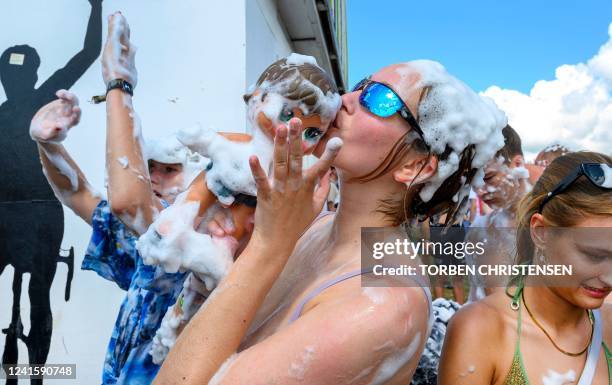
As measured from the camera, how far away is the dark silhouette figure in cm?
391

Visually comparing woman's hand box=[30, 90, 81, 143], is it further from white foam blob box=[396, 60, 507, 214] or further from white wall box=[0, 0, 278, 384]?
white wall box=[0, 0, 278, 384]

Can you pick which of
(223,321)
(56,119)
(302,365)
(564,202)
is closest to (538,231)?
(564,202)

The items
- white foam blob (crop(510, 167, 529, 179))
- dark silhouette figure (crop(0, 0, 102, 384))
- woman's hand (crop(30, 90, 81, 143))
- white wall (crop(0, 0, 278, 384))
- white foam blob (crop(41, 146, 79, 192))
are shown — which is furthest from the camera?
dark silhouette figure (crop(0, 0, 102, 384))

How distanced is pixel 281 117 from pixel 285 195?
1.16ft

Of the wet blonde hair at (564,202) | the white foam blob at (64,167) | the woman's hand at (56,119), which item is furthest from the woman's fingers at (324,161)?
the white foam blob at (64,167)

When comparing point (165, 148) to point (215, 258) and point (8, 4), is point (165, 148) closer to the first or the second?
point (215, 258)

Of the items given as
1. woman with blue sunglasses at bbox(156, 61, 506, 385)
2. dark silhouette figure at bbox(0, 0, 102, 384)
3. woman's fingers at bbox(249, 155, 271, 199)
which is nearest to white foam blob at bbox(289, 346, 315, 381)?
woman with blue sunglasses at bbox(156, 61, 506, 385)

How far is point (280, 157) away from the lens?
1.06m

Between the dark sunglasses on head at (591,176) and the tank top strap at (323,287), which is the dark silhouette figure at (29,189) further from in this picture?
the dark sunglasses on head at (591,176)

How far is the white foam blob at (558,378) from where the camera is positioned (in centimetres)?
144

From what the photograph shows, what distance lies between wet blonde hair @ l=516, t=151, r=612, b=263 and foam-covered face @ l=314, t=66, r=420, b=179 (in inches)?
27.2

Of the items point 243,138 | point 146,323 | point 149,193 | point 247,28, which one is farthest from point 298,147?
point 247,28

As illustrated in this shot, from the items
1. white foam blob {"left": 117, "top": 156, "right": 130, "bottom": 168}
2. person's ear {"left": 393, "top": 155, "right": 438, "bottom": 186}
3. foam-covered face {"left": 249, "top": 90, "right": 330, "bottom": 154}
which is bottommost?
white foam blob {"left": 117, "top": 156, "right": 130, "bottom": 168}

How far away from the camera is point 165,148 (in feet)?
8.52
